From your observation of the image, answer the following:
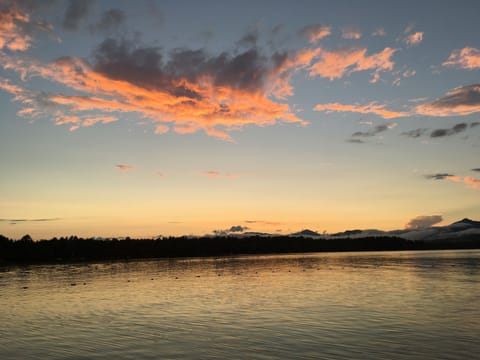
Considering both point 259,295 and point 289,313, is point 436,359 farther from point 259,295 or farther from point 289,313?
point 259,295

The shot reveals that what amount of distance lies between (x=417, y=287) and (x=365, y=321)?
109 feet

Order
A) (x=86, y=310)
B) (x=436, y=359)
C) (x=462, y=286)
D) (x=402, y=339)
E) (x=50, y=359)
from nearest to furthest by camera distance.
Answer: (x=436, y=359), (x=50, y=359), (x=402, y=339), (x=86, y=310), (x=462, y=286)

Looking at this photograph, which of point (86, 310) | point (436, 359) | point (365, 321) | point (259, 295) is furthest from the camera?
point (259, 295)

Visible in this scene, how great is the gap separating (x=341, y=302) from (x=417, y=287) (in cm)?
2153

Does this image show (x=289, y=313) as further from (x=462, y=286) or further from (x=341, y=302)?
(x=462, y=286)

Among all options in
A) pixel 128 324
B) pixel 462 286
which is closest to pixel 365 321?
pixel 128 324

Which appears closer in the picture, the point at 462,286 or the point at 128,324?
the point at 128,324

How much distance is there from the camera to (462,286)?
66.0 metres

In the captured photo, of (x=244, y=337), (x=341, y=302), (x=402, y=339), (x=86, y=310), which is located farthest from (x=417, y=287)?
(x=86, y=310)

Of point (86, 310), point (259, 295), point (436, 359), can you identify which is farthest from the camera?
point (259, 295)

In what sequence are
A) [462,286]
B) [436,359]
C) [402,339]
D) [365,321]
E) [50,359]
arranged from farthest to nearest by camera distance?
1. [462,286]
2. [365,321]
3. [402,339]
4. [50,359]
5. [436,359]

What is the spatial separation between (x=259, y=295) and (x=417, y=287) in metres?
25.1

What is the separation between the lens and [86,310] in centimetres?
4916

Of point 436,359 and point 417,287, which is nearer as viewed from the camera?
point 436,359
